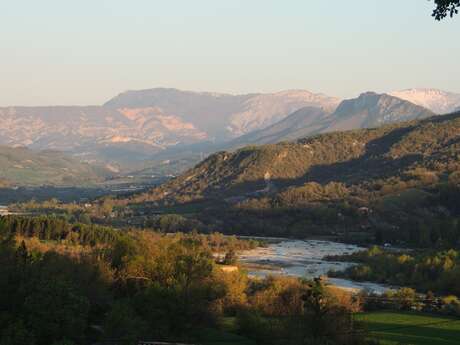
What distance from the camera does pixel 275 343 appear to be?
4803cm

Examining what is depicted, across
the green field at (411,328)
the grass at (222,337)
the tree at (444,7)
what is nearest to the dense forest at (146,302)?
the grass at (222,337)

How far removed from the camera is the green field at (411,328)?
178 feet

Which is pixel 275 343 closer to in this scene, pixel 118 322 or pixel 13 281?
pixel 118 322

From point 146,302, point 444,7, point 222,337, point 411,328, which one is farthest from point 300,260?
point 444,7

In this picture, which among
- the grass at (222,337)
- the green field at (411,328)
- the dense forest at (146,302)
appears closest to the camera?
the dense forest at (146,302)

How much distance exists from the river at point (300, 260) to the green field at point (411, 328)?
17.5 metres

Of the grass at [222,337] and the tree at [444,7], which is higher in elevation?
the tree at [444,7]

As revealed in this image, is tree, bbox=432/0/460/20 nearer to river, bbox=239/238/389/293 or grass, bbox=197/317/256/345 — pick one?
grass, bbox=197/317/256/345

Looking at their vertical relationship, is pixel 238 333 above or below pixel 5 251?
below

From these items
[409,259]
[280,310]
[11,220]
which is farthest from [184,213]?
[280,310]

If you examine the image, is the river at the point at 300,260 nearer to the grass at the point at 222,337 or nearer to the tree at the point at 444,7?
the grass at the point at 222,337

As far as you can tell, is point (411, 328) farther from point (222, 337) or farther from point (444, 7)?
point (444, 7)

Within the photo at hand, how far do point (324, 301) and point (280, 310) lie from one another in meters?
11.3

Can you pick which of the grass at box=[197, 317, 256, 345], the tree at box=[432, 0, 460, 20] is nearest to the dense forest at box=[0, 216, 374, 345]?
the grass at box=[197, 317, 256, 345]
